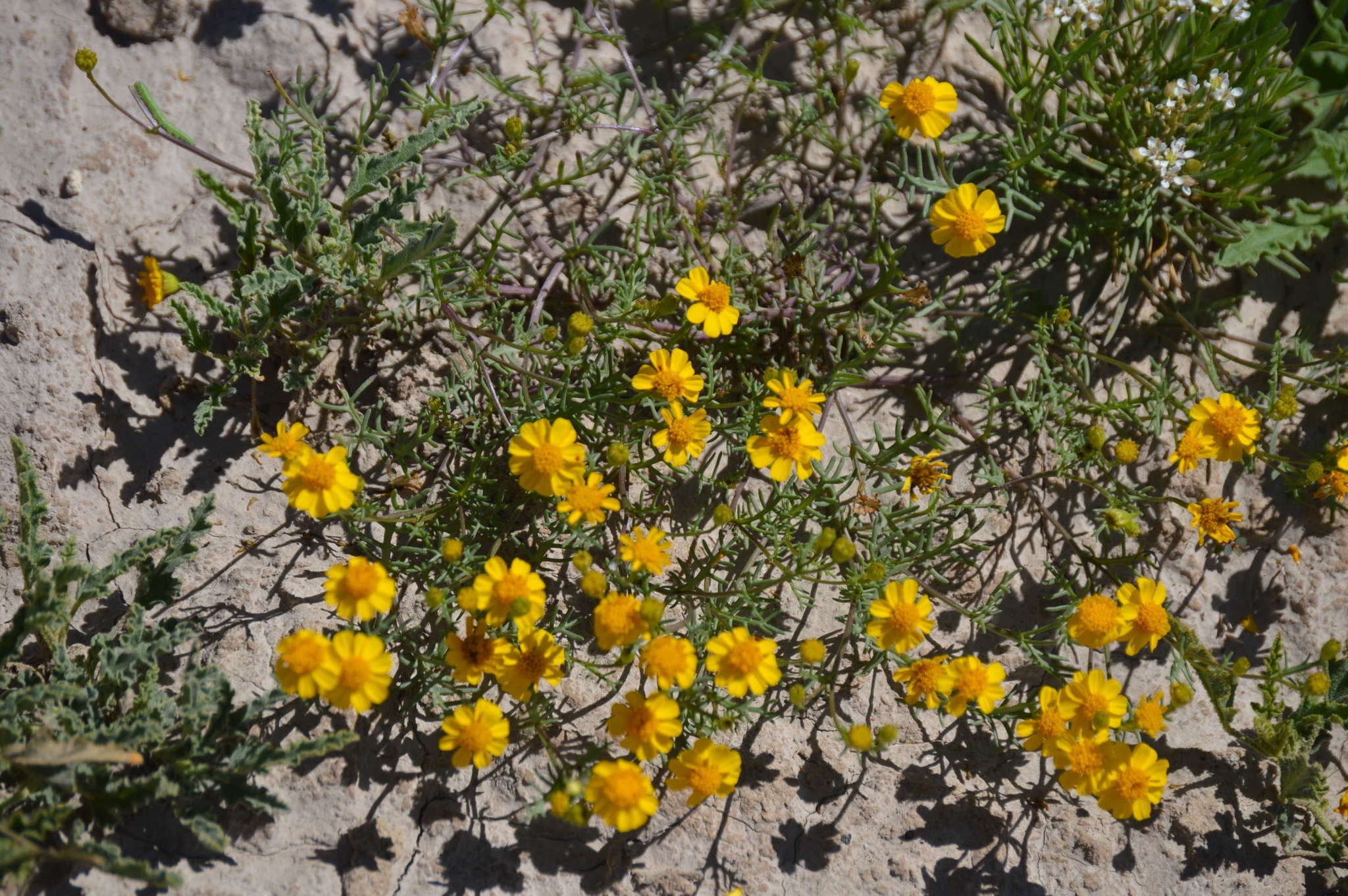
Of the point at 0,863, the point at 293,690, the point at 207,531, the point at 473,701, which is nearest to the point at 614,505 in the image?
the point at 473,701

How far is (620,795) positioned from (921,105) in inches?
95.1

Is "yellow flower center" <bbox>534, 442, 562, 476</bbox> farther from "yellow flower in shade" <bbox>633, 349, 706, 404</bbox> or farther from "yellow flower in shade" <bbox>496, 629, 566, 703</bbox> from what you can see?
"yellow flower in shade" <bbox>496, 629, 566, 703</bbox>

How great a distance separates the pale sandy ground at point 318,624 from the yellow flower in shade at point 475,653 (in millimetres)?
451

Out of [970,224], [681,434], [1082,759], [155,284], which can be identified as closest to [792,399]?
[681,434]

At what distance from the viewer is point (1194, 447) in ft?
9.41

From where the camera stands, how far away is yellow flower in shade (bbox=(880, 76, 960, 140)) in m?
2.88

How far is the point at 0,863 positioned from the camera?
2.21 meters

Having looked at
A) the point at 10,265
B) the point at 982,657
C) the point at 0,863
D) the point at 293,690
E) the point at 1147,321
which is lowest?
the point at 0,863

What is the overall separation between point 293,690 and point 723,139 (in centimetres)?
247

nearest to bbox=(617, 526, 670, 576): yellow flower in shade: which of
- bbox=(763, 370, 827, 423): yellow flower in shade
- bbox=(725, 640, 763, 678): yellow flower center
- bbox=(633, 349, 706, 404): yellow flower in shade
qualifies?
bbox=(725, 640, 763, 678): yellow flower center

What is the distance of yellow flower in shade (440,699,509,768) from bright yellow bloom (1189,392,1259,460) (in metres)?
2.51

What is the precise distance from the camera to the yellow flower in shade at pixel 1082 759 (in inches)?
107

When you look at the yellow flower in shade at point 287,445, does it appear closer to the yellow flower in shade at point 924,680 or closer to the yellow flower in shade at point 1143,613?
the yellow flower in shade at point 924,680

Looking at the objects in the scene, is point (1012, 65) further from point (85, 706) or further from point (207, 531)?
point (85, 706)
